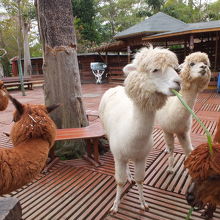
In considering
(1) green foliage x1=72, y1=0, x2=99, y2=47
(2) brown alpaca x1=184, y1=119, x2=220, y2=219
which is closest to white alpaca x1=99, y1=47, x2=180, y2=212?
(2) brown alpaca x1=184, y1=119, x2=220, y2=219

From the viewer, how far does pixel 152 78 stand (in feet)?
4.51

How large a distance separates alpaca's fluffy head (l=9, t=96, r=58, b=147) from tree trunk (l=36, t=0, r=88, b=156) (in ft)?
5.14

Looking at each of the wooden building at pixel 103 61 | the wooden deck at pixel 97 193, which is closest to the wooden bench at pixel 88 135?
the wooden deck at pixel 97 193

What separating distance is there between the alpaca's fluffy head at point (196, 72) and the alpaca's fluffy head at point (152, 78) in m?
0.82

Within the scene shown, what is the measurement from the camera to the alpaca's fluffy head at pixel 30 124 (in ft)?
4.14

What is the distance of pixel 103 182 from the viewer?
95.9 inches

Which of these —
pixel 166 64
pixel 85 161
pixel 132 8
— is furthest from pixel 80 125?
pixel 132 8

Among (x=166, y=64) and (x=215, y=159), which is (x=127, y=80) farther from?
(x=215, y=159)

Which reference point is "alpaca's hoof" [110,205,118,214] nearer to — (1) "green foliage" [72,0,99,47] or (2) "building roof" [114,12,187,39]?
(2) "building roof" [114,12,187,39]

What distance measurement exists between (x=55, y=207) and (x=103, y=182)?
626mm

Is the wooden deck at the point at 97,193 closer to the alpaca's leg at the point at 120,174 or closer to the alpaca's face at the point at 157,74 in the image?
the alpaca's leg at the point at 120,174

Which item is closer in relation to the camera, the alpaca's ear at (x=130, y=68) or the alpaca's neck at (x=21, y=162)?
the alpaca's neck at (x=21, y=162)

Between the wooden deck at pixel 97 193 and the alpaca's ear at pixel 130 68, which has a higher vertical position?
the alpaca's ear at pixel 130 68

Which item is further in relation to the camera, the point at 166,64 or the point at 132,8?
Answer: the point at 132,8
